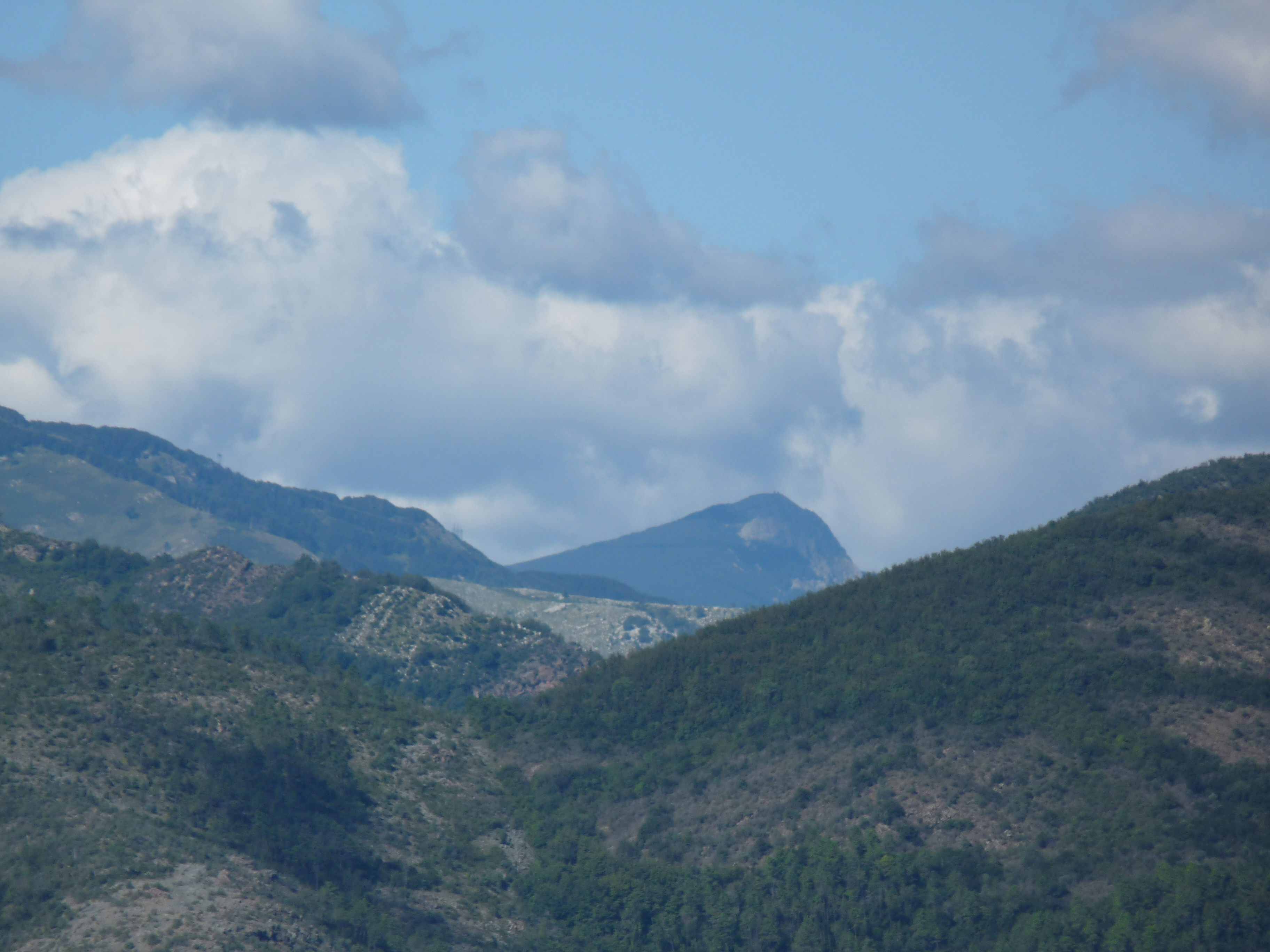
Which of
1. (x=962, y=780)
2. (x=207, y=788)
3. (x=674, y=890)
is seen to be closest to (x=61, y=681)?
(x=207, y=788)

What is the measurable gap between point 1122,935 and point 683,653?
62.9m

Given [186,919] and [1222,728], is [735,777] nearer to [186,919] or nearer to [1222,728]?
[1222,728]

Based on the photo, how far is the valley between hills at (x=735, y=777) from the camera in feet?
315

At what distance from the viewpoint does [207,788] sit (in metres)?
112

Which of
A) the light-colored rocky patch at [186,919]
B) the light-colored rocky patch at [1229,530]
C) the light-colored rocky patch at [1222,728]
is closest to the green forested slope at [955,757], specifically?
the light-colored rocky patch at [1222,728]

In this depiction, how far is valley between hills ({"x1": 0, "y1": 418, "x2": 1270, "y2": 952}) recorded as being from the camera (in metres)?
95.9

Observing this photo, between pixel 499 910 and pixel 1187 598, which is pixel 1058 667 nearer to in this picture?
pixel 1187 598

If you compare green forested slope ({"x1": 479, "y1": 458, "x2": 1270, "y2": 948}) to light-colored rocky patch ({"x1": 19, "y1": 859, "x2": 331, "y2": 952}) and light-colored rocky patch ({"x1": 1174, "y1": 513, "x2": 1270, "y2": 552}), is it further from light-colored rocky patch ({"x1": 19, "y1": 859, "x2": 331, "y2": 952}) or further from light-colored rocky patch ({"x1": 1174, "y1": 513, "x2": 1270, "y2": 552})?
light-colored rocky patch ({"x1": 19, "y1": 859, "x2": 331, "y2": 952})

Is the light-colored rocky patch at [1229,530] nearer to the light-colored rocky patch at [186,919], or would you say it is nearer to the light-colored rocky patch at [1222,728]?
the light-colored rocky patch at [1222,728]

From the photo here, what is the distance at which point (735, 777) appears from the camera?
413 ft

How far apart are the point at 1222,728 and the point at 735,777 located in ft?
126

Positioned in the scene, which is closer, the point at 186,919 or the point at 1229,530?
the point at 186,919

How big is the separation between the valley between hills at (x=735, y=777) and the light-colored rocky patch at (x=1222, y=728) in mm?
239

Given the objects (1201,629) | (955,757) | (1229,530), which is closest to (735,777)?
(955,757)
